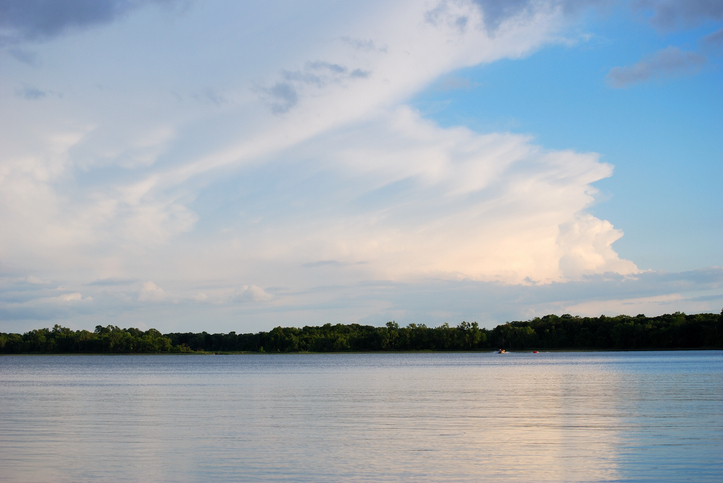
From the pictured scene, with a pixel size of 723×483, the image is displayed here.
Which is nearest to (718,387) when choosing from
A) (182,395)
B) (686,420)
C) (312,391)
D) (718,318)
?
(686,420)

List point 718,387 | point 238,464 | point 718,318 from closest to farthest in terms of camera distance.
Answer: point 238,464 → point 718,387 → point 718,318

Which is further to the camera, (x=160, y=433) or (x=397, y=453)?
(x=160, y=433)

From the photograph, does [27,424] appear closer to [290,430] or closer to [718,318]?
[290,430]

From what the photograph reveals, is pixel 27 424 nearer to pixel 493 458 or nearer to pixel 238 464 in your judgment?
pixel 238 464

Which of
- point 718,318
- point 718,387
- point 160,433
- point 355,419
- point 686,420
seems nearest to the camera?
point 160,433

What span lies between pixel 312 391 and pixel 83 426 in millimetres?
21942

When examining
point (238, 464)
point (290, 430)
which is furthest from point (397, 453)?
point (290, 430)

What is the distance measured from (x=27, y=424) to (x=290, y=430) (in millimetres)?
11688

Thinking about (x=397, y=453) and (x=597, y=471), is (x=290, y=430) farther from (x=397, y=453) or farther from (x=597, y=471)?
(x=597, y=471)

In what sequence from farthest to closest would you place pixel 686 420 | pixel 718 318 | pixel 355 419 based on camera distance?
pixel 718 318 → pixel 355 419 → pixel 686 420

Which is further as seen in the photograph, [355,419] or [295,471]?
[355,419]

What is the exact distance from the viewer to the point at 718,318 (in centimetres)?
17325

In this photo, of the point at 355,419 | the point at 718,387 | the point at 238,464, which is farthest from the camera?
the point at 718,387

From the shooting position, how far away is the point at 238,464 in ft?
63.4
